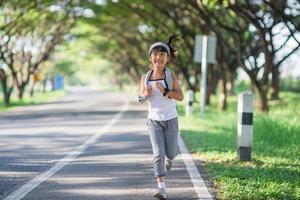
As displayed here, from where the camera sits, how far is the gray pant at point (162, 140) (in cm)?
649

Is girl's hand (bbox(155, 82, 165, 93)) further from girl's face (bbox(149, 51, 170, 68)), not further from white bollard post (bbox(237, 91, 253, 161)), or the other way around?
white bollard post (bbox(237, 91, 253, 161))

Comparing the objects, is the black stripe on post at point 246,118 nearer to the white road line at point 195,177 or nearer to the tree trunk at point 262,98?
the white road line at point 195,177

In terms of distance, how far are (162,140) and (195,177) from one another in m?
1.60

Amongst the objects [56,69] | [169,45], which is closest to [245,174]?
[169,45]

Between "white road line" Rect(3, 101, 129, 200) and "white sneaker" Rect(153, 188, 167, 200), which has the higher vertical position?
"white sneaker" Rect(153, 188, 167, 200)

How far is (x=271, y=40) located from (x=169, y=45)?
15.7 m

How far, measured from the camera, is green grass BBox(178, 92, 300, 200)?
6762 millimetres

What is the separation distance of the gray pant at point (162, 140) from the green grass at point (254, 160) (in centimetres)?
77

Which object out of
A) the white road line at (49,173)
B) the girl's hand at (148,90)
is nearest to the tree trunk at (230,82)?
the white road line at (49,173)

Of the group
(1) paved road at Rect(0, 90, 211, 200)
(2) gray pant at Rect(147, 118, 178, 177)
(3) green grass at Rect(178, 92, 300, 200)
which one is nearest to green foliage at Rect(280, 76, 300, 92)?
(3) green grass at Rect(178, 92, 300, 200)

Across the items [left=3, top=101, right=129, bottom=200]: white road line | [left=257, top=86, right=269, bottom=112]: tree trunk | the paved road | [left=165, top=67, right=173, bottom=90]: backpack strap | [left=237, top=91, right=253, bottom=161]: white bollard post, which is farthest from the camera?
[left=257, top=86, right=269, bottom=112]: tree trunk

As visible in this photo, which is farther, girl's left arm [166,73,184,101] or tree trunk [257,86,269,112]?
tree trunk [257,86,269,112]

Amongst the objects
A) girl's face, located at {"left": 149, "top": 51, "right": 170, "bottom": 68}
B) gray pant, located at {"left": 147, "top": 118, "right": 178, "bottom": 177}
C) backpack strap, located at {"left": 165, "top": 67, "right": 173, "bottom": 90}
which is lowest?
gray pant, located at {"left": 147, "top": 118, "right": 178, "bottom": 177}

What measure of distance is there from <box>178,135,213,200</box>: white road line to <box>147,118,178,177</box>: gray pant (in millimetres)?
579
